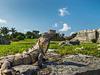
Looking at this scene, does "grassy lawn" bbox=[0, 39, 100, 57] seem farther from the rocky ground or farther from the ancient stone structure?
the ancient stone structure

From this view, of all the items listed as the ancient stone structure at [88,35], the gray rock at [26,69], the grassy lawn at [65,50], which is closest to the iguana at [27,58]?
the gray rock at [26,69]

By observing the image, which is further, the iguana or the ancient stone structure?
the ancient stone structure

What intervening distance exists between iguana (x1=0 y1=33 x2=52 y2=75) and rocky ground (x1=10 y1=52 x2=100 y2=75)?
0.89ft

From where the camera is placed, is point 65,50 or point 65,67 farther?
point 65,50

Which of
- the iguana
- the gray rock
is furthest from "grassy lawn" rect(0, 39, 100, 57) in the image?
the gray rock

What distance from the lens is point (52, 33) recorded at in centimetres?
957

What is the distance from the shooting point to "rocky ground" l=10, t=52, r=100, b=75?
8.77 meters

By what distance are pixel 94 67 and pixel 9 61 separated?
3365 millimetres

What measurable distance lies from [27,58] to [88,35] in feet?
151

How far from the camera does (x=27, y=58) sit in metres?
9.26

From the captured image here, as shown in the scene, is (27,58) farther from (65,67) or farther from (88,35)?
(88,35)

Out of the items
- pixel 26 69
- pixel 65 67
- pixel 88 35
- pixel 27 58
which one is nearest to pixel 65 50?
pixel 65 67

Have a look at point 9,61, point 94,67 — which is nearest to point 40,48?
point 9,61

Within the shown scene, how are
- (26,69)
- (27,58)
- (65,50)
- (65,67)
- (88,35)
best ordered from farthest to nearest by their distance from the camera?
1. (88,35)
2. (65,50)
3. (65,67)
4. (27,58)
5. (26,69)
